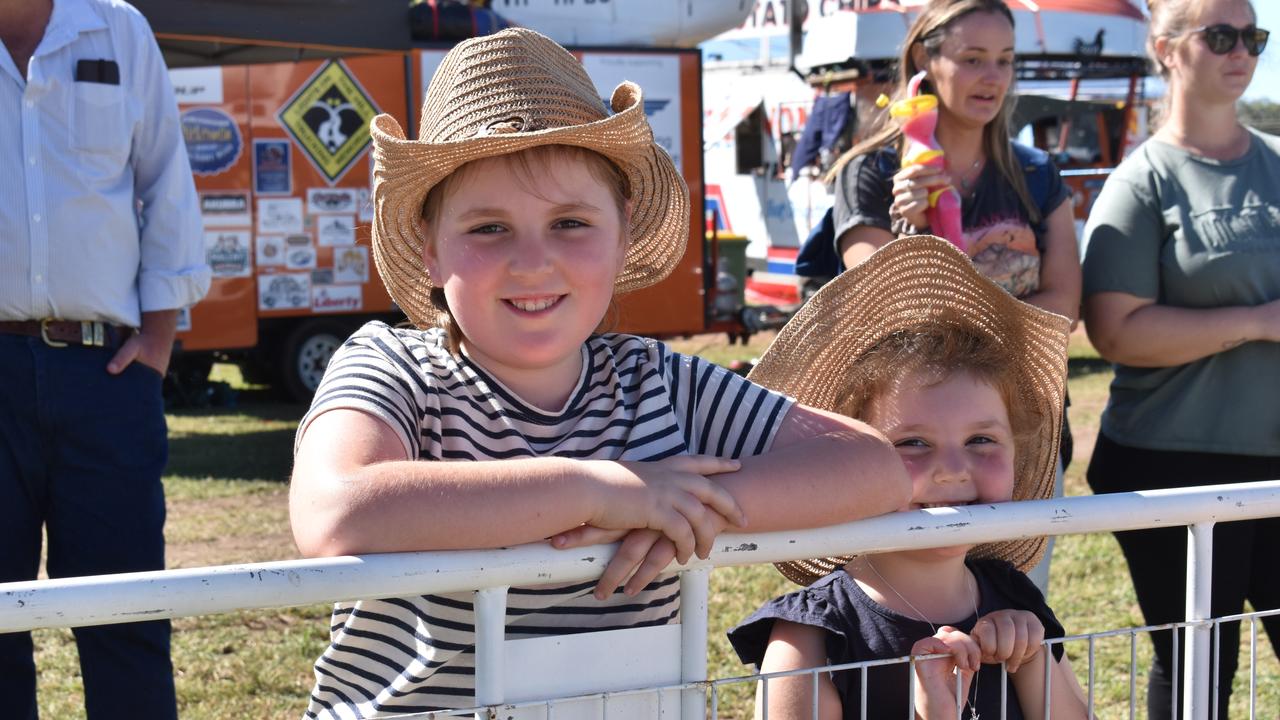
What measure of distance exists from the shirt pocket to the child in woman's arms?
1.53 meters

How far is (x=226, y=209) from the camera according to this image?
917 cm

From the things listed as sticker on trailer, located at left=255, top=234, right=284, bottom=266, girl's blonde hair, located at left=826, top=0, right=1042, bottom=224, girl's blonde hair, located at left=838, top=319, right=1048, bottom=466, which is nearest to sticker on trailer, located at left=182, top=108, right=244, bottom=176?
sticker on trailer, located at left=255, top=234, right=284, bottom=266

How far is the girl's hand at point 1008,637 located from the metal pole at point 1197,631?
0.64ft

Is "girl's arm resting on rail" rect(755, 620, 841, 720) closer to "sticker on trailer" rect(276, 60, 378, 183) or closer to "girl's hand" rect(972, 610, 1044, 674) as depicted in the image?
"girl's hand" rect(972, 610, 1044, 674)

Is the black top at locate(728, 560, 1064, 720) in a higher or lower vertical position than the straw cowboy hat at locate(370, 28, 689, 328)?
lower

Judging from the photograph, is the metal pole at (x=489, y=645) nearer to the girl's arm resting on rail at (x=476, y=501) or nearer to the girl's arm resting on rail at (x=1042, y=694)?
the girl's arm resting on rail at (x=476, y=501)

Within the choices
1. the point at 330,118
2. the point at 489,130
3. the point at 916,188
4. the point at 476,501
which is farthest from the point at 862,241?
the point at 330,118

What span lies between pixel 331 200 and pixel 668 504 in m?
8.33

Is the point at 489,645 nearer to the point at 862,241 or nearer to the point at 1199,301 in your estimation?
the point at 862,241

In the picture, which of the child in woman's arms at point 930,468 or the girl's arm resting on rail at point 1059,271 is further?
the girl's arm resting on rail at point 1059,271

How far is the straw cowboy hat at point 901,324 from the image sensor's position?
217cm

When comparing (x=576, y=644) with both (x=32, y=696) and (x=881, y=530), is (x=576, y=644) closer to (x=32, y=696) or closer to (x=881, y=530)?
(x=881, y=530)

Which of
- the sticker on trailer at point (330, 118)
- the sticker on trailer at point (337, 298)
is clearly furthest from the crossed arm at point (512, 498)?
the sticker on trailer at point (337, 298)

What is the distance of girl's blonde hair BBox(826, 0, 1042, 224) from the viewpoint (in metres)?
3.04
